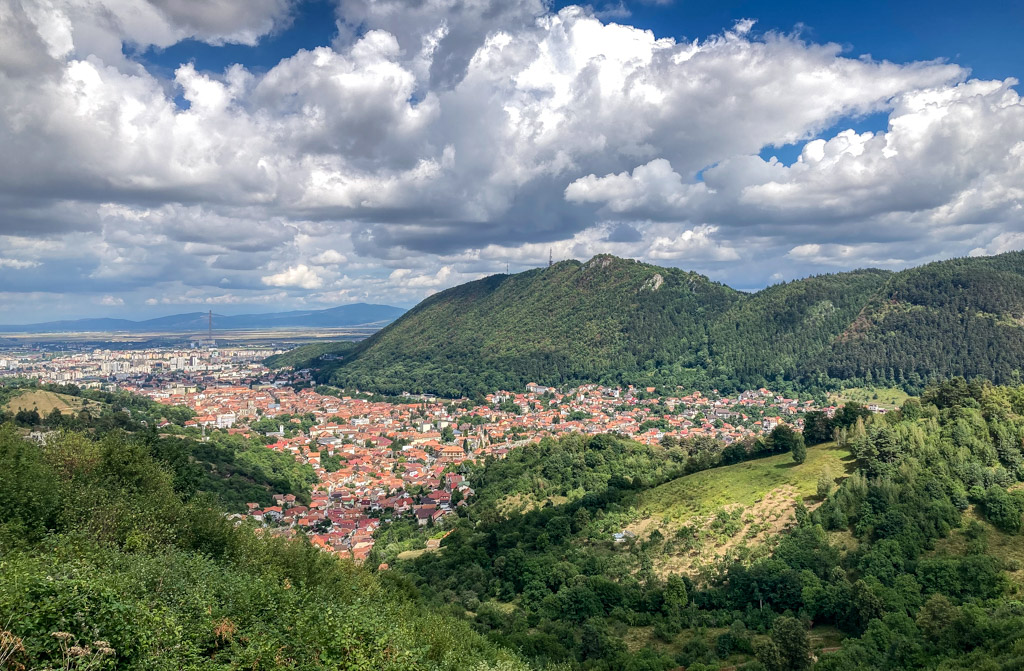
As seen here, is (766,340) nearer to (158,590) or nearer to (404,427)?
(404,427)

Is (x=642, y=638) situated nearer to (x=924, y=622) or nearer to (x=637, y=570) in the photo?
(x=637, y=570)

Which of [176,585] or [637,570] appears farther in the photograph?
[637,570]

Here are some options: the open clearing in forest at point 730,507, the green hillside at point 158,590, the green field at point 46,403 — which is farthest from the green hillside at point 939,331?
the green field at point 46,403

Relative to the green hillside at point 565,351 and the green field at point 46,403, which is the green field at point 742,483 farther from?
the green hillside at point 565,351

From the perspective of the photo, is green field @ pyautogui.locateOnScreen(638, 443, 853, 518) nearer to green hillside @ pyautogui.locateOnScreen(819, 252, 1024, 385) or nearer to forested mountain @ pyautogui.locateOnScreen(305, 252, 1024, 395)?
forested mountain @ pyautogui.locateOnScreen(305, 252, 1024, 395)

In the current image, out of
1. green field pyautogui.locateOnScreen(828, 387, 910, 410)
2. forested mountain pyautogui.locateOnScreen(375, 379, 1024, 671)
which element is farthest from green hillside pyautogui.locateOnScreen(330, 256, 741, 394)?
forested mountain pyautogui.locateOnScreen(375, 379, 1024, 671)

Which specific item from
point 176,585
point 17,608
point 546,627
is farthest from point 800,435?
point 17,608
